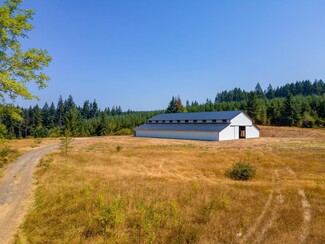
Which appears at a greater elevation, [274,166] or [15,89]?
[15,89]

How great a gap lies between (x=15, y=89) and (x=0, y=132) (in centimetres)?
340

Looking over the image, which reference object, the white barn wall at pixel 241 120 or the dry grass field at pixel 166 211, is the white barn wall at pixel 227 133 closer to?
the white barn wall at pixel 241 120

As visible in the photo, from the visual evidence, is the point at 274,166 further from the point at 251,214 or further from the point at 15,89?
the point at 15,89

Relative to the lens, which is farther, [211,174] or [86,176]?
[211,174]

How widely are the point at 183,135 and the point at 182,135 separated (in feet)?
1.04

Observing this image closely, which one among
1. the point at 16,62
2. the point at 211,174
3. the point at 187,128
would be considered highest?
the point at 16,62

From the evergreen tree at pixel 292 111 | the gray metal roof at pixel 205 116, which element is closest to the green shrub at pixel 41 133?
the gray metal roof at pixel 205 116

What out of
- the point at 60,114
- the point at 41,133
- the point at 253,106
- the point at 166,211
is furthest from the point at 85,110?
the point at 166,211

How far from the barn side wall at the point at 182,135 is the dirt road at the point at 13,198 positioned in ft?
125

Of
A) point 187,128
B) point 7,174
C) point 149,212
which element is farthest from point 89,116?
point 149,212

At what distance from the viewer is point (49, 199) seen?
11.9 meters

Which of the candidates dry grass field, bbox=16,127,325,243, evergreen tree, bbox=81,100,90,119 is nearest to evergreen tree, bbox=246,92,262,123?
dry grass field, bbox=16,127,325,243

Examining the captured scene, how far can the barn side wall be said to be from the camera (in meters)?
51.4

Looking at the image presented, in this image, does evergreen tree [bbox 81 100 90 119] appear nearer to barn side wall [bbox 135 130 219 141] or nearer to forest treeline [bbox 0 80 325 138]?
forest treeline [bbox 0 80 325 138]
